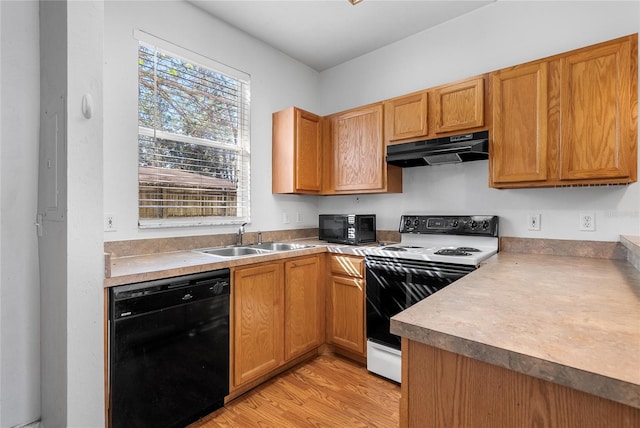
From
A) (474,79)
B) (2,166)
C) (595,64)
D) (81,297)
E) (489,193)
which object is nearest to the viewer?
(81,297)

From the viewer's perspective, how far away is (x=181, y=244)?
2371 mm

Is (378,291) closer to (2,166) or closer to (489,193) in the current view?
(489,193)

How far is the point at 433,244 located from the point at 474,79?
133 cm

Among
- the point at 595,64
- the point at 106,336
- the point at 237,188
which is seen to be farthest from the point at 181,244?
the point at 595,64

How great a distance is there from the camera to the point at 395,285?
227cm

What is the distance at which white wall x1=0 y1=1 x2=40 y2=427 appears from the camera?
1.49 meters

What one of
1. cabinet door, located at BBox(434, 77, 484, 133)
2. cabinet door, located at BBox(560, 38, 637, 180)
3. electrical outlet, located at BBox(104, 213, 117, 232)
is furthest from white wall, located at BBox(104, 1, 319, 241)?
cabinet door, located at BBox(560, 38, 637, 180)

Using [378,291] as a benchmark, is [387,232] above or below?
above

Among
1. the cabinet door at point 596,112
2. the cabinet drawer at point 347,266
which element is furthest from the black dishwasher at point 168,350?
the cabinet door at point 596,112

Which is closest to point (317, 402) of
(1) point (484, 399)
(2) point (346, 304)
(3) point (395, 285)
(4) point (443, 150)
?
(2) point (346, 304)

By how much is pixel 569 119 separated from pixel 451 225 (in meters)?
1.06

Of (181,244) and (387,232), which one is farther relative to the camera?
(387,232)

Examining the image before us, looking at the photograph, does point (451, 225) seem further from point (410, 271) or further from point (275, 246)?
point (275, 246)

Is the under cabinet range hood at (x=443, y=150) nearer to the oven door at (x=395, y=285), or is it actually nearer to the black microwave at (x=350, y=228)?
the black microwave at (x=350, y=228)
